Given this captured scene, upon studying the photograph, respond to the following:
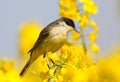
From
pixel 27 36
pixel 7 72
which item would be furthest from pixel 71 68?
pixel 27 36

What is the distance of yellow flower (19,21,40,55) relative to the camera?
11.9 metres

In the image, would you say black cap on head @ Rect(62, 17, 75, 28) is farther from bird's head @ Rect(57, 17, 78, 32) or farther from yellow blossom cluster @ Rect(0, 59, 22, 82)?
yellow blossom cluster @ Rect(0, 59, 22, 82)

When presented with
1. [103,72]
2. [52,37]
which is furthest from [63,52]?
[52,37]

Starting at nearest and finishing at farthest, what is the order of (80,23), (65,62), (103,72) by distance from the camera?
1. (65,62)
2. (103,72)
3. (80,23)

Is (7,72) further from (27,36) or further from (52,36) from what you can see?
(27,36)

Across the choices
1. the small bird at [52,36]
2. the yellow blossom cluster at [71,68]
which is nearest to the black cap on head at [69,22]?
the small bird at [52,36]

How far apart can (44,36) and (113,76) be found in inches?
139

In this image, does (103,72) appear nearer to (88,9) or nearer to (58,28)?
(88,9)

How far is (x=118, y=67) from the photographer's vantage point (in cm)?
501

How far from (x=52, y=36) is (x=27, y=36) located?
4677 millimetres

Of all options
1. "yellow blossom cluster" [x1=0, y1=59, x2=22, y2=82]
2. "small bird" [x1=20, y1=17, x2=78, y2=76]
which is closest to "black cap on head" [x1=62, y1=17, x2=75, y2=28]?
"small bird" [x1=20, y1=17, x2=78, y2=76]

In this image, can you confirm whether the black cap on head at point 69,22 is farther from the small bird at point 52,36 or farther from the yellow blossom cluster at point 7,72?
the yellow blossom cluster at point 7,72

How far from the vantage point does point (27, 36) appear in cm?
1238

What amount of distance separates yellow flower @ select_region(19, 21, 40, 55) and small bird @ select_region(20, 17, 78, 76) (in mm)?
3911
